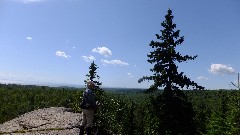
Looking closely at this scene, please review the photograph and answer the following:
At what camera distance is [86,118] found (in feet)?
39.2

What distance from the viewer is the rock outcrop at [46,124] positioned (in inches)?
548

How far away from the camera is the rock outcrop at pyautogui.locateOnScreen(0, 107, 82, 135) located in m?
13.9

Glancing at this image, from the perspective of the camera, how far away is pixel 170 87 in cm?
2827

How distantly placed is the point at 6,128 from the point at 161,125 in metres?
14.8

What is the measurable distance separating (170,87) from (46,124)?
1504 centimetres

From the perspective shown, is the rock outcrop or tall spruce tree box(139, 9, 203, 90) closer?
the rock outcrop

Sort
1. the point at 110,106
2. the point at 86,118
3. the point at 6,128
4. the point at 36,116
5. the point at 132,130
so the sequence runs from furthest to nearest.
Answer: the point at 132,130 < the point at 110,106 < the point at 36,116 < the point at 6,128 < the point at 86,118

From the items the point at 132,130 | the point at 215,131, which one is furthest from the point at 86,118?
the point at 132,130

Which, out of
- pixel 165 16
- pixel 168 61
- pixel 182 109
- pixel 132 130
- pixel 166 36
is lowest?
pixel 132 130

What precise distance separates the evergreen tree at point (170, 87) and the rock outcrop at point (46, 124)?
11.2 m

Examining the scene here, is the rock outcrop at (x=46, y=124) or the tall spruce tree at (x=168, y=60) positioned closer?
the rock outcrop at (x=46, y=124)

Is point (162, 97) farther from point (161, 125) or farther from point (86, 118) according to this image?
point (86, 118)

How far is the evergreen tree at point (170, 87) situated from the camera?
2697 centimetres

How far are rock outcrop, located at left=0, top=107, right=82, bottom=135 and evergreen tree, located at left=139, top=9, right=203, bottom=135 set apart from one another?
1118cm
